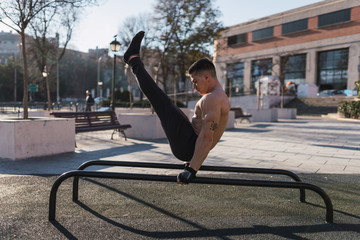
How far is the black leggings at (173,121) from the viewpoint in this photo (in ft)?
8.89

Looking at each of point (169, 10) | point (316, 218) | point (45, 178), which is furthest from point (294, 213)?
point (169, 10)

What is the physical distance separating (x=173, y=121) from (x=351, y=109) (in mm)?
19707

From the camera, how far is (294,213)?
3.29 meters

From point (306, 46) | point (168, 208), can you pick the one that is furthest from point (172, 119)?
point (306, 46)

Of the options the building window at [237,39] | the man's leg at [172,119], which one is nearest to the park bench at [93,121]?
the man's leg at [172,119]

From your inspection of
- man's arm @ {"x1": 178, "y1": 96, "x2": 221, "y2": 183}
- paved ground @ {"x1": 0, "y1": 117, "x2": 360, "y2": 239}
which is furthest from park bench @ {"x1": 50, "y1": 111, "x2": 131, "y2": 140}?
man's arm @ {"x1": 178, "y1": 96, "x2": 221, "y2": 183}

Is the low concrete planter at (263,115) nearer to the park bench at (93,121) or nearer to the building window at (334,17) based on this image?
the park bench at (93,121)

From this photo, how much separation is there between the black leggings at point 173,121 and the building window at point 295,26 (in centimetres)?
4217

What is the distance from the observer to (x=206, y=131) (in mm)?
2541

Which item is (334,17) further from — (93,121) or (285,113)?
(93,121)

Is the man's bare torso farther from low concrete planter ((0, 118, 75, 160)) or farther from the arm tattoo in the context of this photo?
low concrete planter ((0, 118, 75, 160))

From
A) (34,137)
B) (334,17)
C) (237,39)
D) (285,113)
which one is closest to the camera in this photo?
(34,137)

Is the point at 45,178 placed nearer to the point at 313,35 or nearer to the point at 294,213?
the point at 294,213

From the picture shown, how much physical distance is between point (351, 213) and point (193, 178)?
1.93 metres
